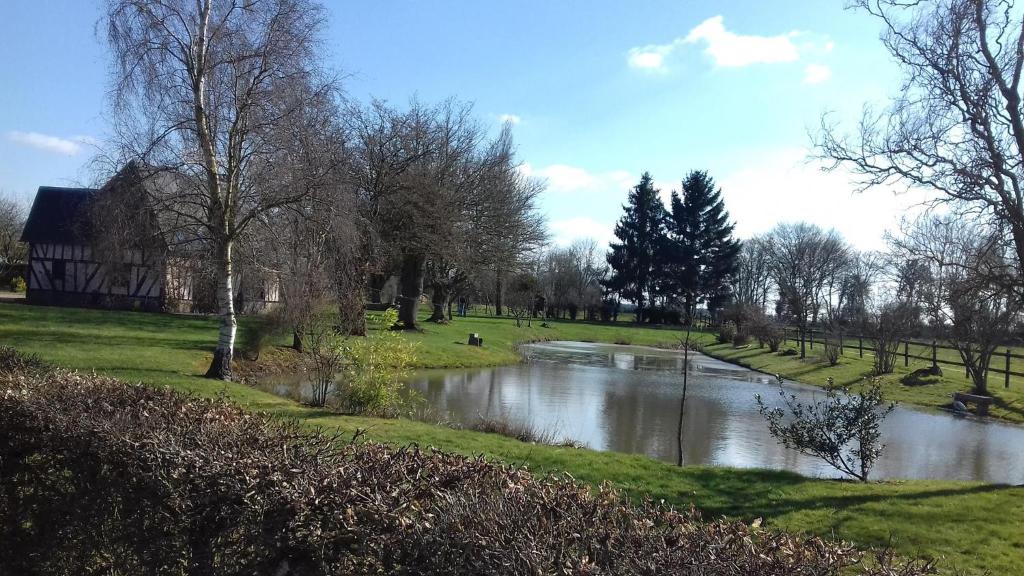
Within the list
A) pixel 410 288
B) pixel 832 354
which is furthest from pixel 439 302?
pixel 832 354

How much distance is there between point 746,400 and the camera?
72.5ft

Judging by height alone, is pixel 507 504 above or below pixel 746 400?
above

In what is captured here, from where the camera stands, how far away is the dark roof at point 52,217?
3231cm

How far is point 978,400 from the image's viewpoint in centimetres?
2130

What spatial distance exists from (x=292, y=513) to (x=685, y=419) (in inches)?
630

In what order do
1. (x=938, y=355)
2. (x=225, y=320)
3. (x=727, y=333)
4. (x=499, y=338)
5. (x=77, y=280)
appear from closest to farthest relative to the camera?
1. (x=225, y=320)
2. (x=77, y=280)
3. (x=938, y=355)
4. (x=499, y=338)
5. (x=727, y=333)

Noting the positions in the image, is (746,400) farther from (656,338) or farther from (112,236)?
(656,338)

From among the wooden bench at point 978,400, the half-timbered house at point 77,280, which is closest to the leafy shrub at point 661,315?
the half-timbered house at point 77,280

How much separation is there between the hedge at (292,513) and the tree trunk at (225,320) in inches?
401

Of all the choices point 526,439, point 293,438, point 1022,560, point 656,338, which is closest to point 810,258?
point 656,338

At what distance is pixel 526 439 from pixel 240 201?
26.2 ft

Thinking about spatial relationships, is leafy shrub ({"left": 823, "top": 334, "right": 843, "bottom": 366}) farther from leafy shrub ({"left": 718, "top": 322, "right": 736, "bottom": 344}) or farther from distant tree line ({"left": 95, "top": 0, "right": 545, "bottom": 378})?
distant tree line ({"left": 95, "top": 0, "right": 545, "bottom": 378})

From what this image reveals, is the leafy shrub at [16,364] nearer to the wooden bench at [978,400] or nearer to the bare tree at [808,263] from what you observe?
the wooden bench at [978,400]

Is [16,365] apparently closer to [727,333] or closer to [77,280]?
[77,280]
